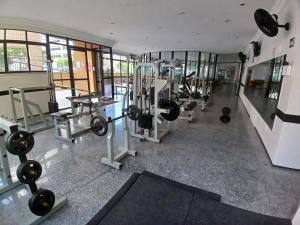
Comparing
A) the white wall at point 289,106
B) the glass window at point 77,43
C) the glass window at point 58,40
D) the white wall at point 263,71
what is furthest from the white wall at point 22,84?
the white wall at point 263,71

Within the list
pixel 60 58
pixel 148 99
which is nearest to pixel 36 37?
pixel 60 58

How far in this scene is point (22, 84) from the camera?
497cm

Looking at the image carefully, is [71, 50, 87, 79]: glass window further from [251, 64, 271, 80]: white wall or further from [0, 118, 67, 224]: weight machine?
[251, 64, 271, 80]: white wall

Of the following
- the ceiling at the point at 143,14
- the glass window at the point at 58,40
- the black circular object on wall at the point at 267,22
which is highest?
the ceiling at the point at 143,14

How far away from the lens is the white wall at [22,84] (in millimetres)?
4617

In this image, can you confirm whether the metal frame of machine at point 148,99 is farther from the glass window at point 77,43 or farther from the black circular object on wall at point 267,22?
the glass window at point 77,43

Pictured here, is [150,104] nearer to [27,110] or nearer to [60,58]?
[27,110]

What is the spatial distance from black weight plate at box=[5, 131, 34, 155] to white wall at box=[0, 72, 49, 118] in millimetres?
4092

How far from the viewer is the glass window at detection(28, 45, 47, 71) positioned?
5.19 meters

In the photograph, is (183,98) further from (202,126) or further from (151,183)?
(151,183)

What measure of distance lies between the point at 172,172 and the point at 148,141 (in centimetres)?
118

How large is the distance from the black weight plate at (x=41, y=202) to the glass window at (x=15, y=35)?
194 inches

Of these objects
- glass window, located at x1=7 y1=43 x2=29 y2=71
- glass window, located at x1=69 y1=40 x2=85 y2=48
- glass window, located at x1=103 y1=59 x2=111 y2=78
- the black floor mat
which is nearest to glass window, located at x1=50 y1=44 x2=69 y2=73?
glass window, located at x1=69 y1=40 x2=85 y2=48

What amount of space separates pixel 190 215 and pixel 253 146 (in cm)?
241
